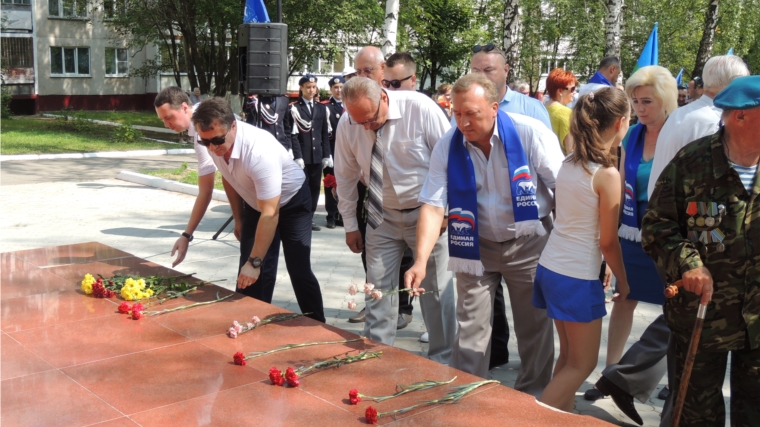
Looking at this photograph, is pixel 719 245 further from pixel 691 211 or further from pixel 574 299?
pixel 574 299

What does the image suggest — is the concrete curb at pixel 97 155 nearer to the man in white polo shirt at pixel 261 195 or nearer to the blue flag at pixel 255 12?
the blue flag at pixel 255 12

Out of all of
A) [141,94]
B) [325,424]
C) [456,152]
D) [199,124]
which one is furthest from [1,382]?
[141,94]

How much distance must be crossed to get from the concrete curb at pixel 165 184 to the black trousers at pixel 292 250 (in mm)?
6525

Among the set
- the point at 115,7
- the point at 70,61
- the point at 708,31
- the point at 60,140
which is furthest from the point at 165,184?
the point at 70,61

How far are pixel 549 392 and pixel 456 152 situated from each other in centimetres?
123

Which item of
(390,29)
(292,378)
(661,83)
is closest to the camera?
(292,378)

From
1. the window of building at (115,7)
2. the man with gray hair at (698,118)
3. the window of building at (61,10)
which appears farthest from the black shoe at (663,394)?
the window of building at (61,10)

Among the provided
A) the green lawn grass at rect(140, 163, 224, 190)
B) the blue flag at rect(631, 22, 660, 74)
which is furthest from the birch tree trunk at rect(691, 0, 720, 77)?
the blue flag at rect(631, 22, 660, 74)

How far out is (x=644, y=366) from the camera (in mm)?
3988

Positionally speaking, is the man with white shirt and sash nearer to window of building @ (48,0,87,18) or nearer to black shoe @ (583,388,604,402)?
black shoe @ (583,388,604,402)

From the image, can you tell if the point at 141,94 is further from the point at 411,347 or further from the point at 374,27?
the point at 411,347

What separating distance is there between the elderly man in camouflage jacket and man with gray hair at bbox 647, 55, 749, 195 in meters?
0.66

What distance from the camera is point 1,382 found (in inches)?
120

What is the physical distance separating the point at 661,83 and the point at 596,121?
→ 106cm
